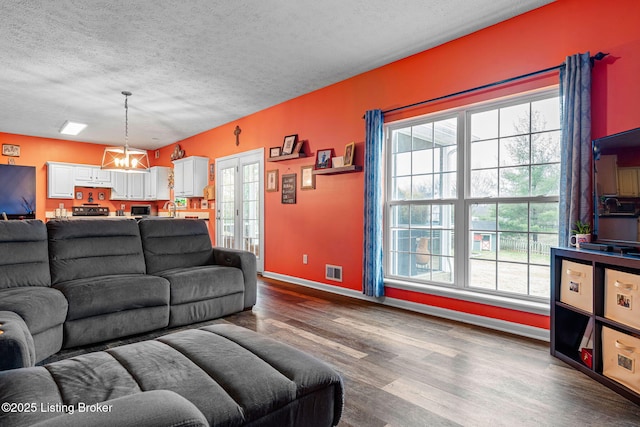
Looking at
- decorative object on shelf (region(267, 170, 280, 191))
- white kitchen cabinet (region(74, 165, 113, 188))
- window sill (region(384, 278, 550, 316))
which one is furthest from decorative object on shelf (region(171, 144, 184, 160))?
window sill (region(384, 278, 550, 316))

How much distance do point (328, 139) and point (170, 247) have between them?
2324mm

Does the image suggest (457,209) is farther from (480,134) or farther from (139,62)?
(139,62)

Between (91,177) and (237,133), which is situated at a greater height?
(237,133)

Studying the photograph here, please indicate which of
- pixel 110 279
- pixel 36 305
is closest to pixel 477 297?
pixel 110 279

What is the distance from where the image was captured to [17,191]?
6.96 m

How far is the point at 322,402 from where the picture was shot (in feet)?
4.51

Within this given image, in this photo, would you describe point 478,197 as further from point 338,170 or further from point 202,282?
point 202,282

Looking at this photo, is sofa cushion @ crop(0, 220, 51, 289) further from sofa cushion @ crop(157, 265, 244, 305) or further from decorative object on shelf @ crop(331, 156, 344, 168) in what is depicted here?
decorative object on shelf @ crop(331, 156, 344, 168)

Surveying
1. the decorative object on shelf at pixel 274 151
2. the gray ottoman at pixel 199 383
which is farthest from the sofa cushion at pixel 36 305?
the decorative object on shelf at pixel 274 151

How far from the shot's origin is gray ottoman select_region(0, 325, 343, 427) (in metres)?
1.07

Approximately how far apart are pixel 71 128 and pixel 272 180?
4233 millimetres

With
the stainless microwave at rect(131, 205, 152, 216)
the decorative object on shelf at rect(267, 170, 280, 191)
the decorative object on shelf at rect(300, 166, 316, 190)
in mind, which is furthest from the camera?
the stainless microwave at rect(131, 205, 152, 216)

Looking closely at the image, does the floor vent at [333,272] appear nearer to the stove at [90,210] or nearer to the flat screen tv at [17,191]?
the stove at [90,210]

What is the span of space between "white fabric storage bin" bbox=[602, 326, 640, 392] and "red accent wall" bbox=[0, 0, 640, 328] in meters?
0.72
